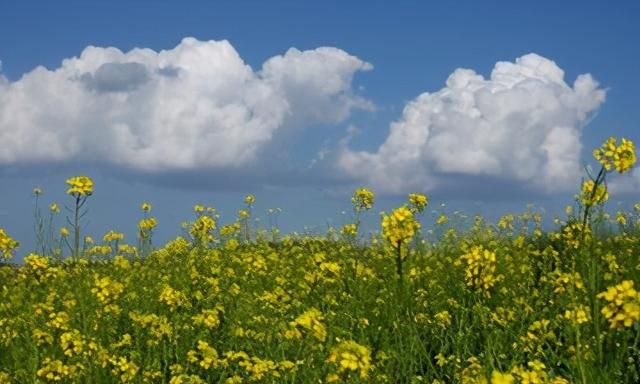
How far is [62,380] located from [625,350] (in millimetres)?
3868

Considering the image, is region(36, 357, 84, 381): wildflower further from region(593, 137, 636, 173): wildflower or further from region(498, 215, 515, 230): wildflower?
region(498, 215, 515, 230): wildflower

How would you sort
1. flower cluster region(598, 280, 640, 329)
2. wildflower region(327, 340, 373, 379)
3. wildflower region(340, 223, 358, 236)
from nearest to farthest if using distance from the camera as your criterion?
flower cluster region(598, 280, 640, 329), wildflower region(327, 340, 373, 379), wildflower region(340, 223, 358, 236)

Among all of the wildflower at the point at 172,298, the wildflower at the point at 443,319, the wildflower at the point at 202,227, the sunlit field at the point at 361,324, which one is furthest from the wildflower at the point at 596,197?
the wildflower at the point at 202,227

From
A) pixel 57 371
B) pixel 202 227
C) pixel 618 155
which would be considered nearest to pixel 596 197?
pixel 618 155

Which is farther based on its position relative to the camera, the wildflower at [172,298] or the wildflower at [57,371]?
the wildflower at [172,298]

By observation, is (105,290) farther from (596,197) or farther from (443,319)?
(596,197)

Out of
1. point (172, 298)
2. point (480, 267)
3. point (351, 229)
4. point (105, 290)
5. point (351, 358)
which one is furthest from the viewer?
point (351, 229)

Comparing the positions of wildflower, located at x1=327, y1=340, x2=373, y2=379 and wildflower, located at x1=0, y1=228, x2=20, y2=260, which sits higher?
wildflower, located at x1=0, y1=228, x2=20, y2=260

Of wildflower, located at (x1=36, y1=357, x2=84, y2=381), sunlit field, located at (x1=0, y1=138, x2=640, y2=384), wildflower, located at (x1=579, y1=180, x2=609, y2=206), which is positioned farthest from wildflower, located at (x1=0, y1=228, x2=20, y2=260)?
wildflower, located at (x1=579, y1=180, x2=609, y2=206)

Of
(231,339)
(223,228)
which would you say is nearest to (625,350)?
(231,339)

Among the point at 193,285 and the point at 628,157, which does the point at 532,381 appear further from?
the point at 193,285

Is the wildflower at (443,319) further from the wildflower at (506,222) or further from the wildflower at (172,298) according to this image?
the wildflower at (506,222)

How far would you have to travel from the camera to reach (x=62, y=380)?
5652 mm

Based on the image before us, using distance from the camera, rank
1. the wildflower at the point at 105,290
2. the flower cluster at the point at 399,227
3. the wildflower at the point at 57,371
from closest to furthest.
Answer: the flower cluster at the point at 399,227 < the wildflower at the point at 57,371 < the wildflower at the point at 105,290
